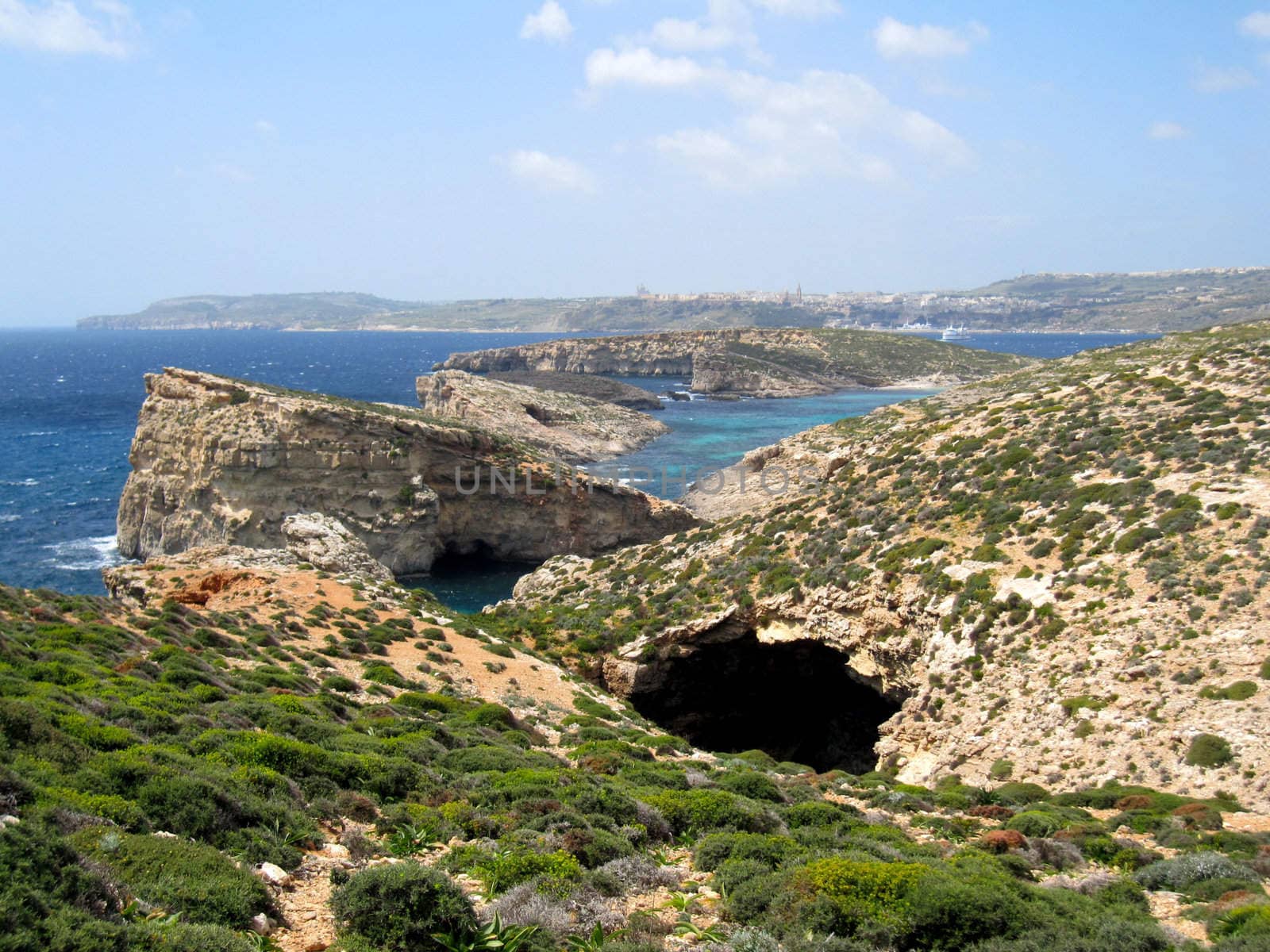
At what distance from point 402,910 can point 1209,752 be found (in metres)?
16.5

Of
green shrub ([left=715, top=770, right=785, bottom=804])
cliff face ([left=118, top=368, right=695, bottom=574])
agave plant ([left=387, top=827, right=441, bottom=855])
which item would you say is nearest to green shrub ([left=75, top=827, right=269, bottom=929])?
agave plant ([left=387, top=827, right=441, bottom=855])

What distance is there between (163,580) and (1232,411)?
122 feet

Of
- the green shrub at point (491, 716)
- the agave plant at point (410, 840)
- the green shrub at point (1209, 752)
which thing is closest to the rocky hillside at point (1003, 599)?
the green shrub at point (1209, 752)

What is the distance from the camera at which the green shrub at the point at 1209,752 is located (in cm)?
1677

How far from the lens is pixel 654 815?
12672 millimetres

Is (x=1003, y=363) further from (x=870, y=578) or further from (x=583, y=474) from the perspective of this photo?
(x=870, y=578)

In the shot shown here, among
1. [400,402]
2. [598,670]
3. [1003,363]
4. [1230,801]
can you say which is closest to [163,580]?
[598,670]

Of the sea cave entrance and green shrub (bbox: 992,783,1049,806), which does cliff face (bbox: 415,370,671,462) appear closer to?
the sea cave entrance

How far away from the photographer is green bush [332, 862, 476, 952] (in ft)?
25.5

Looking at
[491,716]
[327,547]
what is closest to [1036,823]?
[491,716]

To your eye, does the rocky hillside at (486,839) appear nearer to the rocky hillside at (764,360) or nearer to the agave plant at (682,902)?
the agave plant at (682,902)

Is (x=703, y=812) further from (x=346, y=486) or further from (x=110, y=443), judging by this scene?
(x=110, y=443)

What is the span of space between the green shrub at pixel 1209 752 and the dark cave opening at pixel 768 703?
519 inches

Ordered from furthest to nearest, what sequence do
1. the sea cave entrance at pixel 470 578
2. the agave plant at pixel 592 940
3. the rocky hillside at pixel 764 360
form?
the rocky hillside at pixel 764 360 → the sea cave entrance at pixel 470 578 → the agave plant at pixel 592 940
